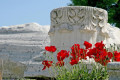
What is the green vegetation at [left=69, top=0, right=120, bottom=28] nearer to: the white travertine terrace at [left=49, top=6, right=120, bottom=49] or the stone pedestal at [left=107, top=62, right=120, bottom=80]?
the white travertine terrace at [left=49, top=6, right=120, bottom=49]

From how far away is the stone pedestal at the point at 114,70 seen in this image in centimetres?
361

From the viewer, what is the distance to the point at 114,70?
3.66m

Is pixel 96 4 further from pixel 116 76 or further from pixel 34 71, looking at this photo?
pixel 116 76

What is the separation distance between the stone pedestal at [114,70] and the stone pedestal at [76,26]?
3134 mm

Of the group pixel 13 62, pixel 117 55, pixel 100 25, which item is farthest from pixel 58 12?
pixel 117 55

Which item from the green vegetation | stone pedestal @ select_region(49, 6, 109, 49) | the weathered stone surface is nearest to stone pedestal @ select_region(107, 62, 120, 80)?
stone pedestal @ select_region(49, 6, 109, 49)

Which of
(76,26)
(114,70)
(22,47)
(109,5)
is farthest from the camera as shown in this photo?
(109,5)

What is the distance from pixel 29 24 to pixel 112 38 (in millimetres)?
3774

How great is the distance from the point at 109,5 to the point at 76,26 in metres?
11.7

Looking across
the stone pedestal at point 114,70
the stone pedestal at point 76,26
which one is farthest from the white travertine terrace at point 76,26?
the stone pedestal at point 114,70

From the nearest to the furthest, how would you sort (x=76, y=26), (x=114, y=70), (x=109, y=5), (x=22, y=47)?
1. (x=114, y=70)
2. (x=76, y=26)
3. (x=22, y=47)
4. (x=109, y=5)

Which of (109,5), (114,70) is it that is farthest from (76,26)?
(109,5)

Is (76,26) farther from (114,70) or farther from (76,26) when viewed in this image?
(114,70)

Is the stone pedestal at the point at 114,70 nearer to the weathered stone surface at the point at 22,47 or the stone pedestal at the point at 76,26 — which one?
the stone pedestal at the point at 76,26
